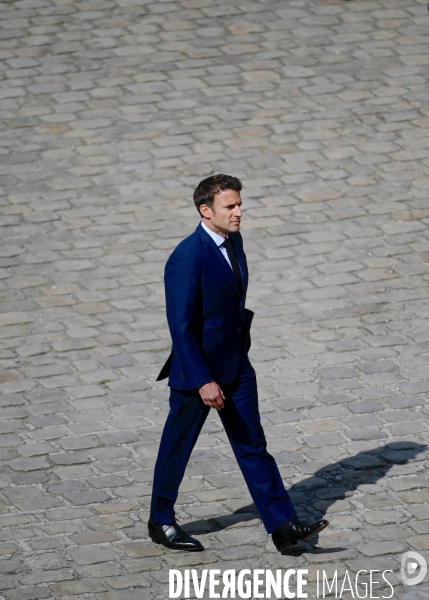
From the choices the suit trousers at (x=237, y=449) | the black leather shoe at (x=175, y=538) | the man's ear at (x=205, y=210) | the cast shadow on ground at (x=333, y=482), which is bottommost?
the cast shadow on ground at (x=333, y=482)

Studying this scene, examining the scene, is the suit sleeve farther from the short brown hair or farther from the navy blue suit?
the short brown hair

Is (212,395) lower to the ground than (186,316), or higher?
lower

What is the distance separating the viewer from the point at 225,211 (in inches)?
205

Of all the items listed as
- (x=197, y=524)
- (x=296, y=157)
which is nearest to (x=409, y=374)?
(x=197, y=524)

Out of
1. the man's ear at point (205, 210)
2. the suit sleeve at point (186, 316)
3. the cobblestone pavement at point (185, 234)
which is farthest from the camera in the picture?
the cobblestone pavement at point (185, 234)

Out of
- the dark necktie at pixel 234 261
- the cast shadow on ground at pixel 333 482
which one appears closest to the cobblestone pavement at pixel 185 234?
the cast shadow on ground at pixel 333 482

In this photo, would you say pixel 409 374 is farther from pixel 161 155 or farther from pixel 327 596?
pixel 161 155

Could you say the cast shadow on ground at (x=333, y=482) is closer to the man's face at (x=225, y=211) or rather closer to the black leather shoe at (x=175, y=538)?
the black leather shoe at (x=175, y=538)

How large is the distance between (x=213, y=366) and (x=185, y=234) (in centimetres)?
436

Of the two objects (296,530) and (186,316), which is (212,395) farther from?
(296,530)

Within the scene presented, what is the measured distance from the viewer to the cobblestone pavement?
227 inches

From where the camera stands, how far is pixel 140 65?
474 inches

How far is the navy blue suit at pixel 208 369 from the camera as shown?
516cm

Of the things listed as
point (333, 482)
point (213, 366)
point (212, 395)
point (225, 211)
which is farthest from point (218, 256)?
point (333, 482)
